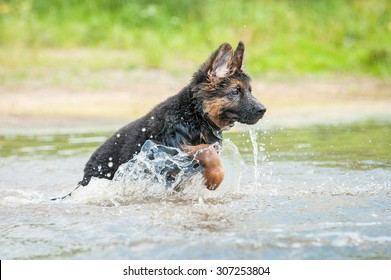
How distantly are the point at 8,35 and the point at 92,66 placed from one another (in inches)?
103

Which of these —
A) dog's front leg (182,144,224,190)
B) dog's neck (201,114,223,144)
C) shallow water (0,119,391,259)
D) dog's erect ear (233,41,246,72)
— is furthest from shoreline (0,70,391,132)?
dog's front leg (182,144,224,190)

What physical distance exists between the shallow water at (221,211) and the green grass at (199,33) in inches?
333

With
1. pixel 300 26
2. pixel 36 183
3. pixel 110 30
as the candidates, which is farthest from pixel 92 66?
pixel 36 183

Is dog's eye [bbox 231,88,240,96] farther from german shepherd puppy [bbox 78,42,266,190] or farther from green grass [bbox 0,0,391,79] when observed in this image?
green grass [bbox 0,0,391,79]

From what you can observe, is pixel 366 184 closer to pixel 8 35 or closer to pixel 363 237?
pixel 363 237

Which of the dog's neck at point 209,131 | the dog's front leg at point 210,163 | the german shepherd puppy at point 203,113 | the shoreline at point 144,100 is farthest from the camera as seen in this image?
the shoreline at point 144,100

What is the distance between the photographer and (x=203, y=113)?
26.4 ft

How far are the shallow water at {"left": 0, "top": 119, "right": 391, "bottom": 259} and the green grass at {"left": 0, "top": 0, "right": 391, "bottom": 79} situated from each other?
27.8ft

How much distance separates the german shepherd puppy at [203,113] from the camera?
26.3 feet

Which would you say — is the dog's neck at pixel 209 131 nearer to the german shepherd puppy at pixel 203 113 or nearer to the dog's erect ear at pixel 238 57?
the german shepherd puppy at pixel 203 113

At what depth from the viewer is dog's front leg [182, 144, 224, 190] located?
7758 mm

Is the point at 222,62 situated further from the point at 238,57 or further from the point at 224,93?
the point at 224,93

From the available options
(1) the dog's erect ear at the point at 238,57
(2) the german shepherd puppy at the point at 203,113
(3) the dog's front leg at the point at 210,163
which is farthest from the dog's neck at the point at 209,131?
(1) the dog's erect ear at the point at 238,57

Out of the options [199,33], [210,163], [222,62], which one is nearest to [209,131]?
[210,163]
